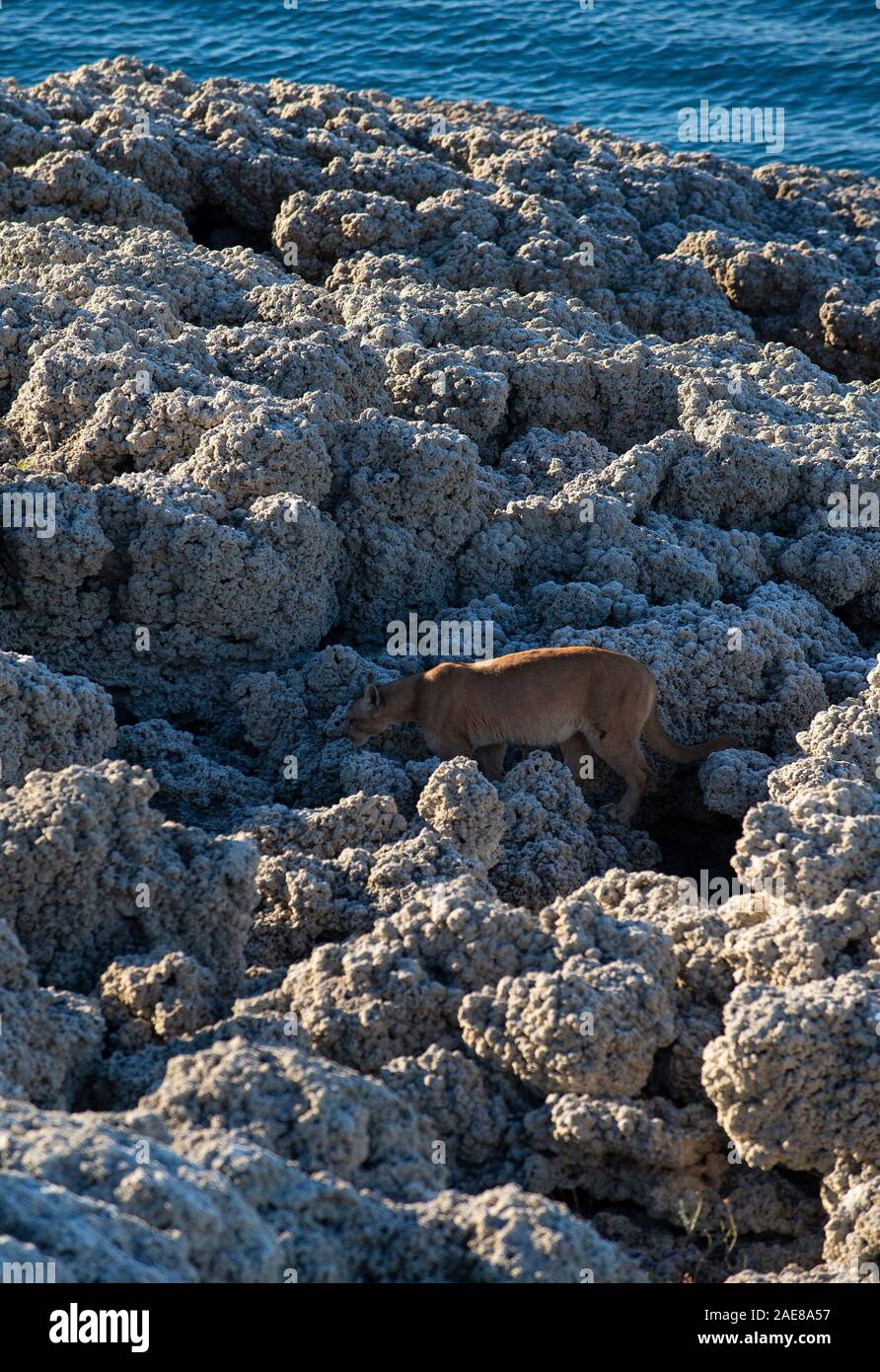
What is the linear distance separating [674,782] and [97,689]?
333cm

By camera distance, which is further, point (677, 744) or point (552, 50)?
point (552, 50)

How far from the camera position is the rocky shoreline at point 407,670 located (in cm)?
511

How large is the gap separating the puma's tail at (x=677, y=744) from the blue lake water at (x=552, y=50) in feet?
46.8

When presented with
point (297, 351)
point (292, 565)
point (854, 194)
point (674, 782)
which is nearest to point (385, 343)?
point (297, 351)

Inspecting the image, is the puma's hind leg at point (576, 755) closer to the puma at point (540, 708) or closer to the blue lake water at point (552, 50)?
the puma at point (540, 708)

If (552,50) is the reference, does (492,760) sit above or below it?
below

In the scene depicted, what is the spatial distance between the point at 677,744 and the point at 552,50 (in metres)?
19.3

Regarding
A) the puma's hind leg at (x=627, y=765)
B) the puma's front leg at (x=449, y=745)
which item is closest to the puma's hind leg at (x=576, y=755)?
the puma's hind leg at (x=627, y=765)

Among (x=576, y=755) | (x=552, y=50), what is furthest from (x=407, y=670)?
(x=552, y=50)

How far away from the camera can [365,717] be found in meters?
8.16

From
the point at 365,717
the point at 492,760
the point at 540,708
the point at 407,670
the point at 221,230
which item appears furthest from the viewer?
the point at 221,230

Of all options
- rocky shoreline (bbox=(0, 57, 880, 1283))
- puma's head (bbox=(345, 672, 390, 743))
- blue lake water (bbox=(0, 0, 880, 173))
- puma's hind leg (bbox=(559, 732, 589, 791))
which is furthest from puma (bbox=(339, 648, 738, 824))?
blue lake water (bbox=(0, 0, 880, 173))

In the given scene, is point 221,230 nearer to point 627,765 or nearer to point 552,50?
point 627,765

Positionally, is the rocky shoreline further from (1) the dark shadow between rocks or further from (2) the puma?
(2) the puma
